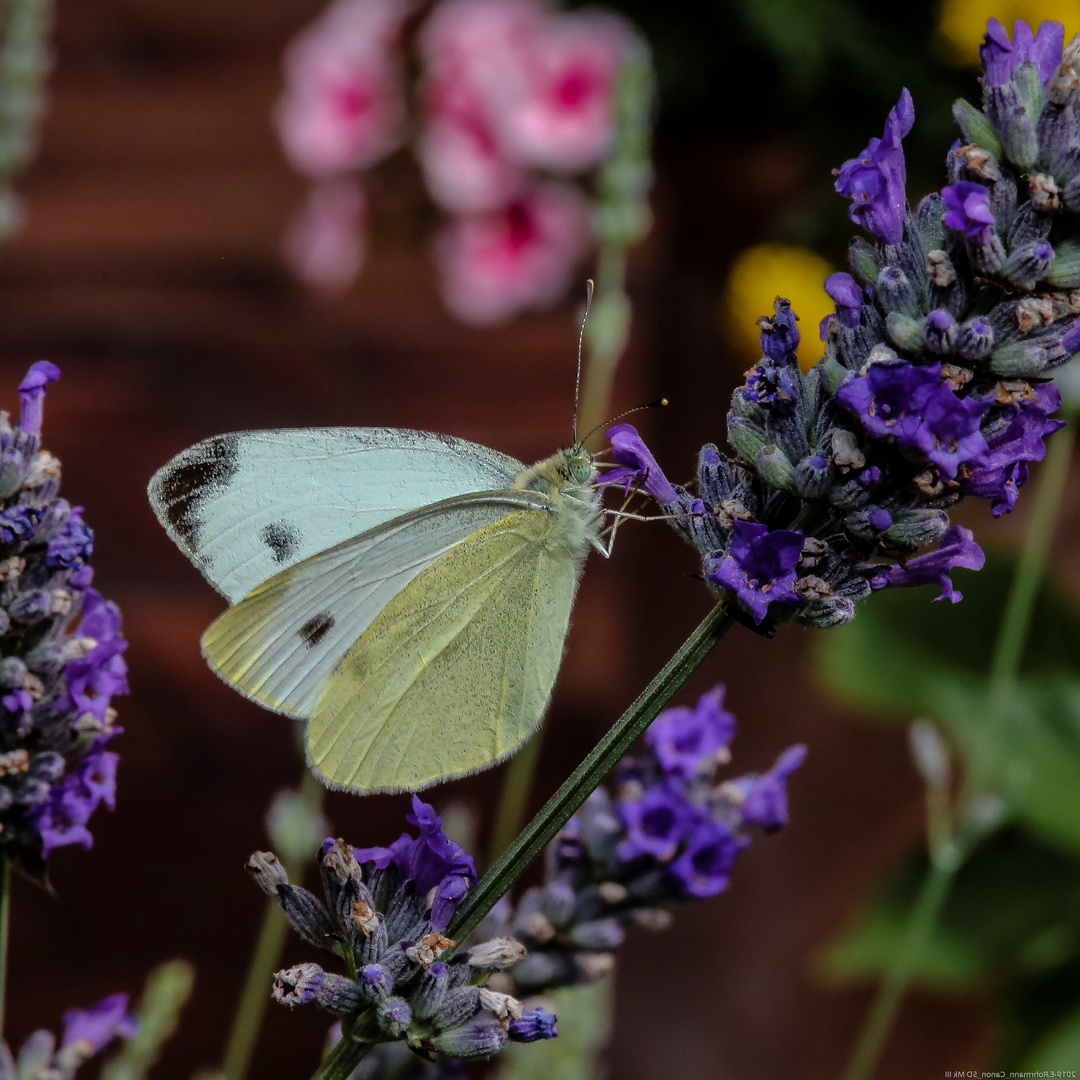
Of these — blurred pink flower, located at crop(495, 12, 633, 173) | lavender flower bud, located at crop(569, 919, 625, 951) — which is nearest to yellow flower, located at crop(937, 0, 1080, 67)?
blurred pink flower, located at crop(495, 12, 633, 173)

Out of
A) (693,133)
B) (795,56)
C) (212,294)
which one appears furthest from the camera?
(212,294)

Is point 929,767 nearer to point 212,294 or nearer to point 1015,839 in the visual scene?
point 1015,839

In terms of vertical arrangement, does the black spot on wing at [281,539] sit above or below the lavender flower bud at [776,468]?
below

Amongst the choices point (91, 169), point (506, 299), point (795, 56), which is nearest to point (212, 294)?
point (91, 169)

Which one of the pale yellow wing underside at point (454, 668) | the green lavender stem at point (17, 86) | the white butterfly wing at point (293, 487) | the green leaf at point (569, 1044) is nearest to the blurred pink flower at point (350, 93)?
the green lavender stem at point (17, 86)

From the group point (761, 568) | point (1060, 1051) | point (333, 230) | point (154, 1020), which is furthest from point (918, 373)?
point (333, 230)

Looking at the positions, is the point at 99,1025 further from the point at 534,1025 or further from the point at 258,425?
the point at 258,425

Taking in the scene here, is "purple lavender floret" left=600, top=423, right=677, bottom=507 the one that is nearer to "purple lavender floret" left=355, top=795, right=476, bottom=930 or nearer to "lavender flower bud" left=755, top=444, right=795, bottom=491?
"lavender flower bud" left=755, top=444, right=795, bottom=491

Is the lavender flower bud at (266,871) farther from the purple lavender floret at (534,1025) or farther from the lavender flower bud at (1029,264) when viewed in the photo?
the lavender flower bud at (1029,264)
